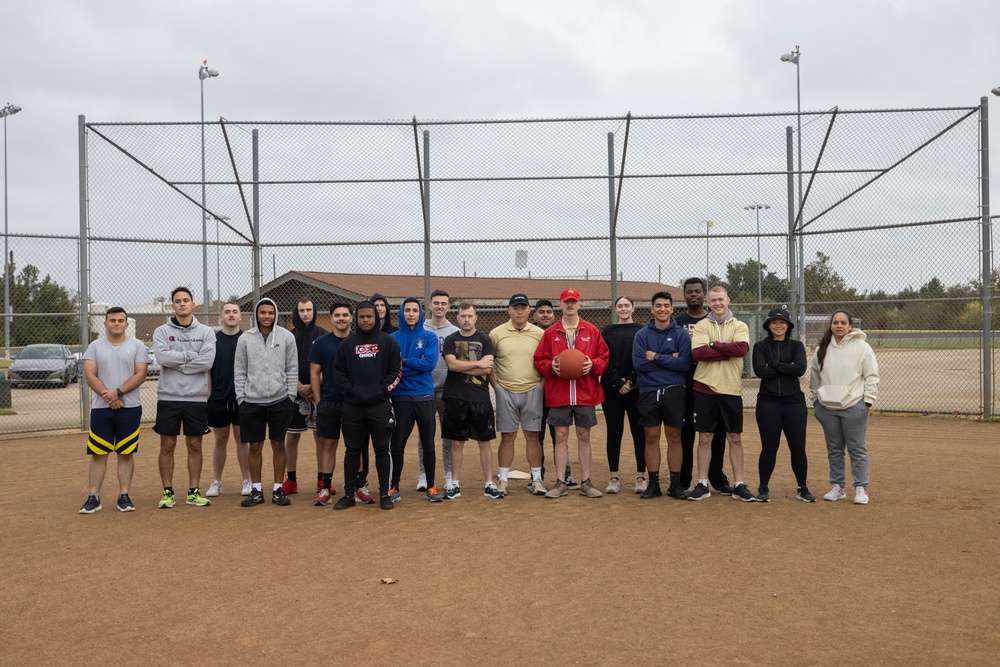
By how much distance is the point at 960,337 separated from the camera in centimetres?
1445

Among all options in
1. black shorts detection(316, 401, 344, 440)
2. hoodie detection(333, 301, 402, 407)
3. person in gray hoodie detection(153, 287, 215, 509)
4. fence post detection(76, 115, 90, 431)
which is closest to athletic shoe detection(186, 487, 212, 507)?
person in gray hoodie detection(153, 287, 215, 509)

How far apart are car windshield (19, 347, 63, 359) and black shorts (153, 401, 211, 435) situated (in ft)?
27.1

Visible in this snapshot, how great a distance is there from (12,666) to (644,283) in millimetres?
10744

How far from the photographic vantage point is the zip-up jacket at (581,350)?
24.0 ft

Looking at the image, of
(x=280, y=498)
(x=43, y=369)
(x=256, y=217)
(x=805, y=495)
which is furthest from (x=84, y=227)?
(x=805, y=495)

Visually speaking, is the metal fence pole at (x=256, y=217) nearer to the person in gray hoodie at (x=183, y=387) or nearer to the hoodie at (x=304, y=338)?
the hoodie at (x=304, y=338)

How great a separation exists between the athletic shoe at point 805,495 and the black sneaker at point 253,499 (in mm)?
4580

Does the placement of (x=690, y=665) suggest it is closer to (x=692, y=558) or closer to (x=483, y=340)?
(x=692, y=558)

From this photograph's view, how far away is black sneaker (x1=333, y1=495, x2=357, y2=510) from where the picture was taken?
6.95 meters

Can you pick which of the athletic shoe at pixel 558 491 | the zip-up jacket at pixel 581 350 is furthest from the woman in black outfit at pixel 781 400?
the athletic shoe at pixel 558 491

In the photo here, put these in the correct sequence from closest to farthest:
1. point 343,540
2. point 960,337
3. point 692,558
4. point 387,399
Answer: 1. point 692,558
2. point 343,540
3. point 387,399
4. point 960,337

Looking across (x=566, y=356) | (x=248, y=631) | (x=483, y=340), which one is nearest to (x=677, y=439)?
(x=566, y=356)

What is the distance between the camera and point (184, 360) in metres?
7.11

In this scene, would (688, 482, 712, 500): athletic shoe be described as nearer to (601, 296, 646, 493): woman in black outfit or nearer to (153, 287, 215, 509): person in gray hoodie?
(601, 296, 646, 493): woman in black outfit
